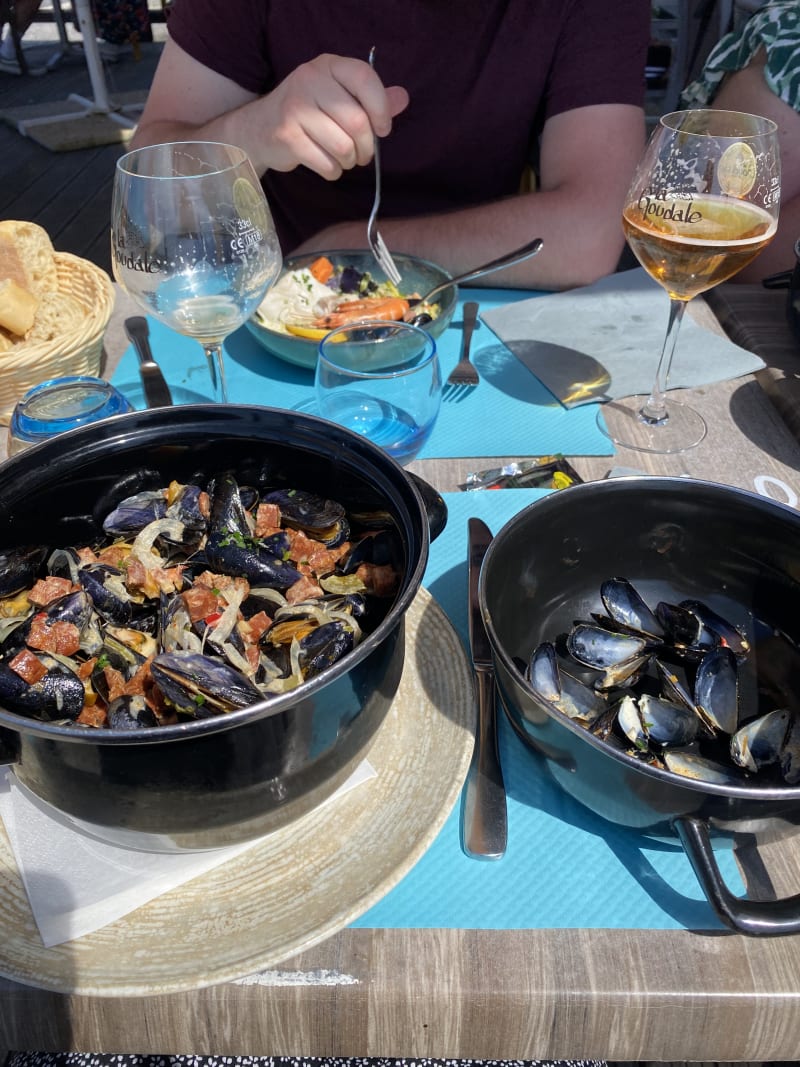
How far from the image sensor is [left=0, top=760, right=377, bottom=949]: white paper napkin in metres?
0.57

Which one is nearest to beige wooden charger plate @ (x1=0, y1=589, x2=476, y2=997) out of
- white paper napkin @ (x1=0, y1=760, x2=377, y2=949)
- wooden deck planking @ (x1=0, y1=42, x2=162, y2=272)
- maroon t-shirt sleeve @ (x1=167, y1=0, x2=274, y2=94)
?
white paper napkin @ (x1=0, y1=760, x2=377, y2=949)

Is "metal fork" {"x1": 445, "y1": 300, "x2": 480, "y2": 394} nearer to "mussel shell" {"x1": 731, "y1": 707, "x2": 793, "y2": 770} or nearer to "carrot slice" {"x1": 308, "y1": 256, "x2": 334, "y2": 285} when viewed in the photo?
"carrot slice" {"x1": 308, "y1": 256, "x2": 334, "y2": 285}

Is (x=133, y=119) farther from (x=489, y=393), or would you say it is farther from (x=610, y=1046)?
(x=610, y=1046)

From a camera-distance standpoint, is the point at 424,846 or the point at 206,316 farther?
the point at 206,316

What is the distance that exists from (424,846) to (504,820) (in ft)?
0.30

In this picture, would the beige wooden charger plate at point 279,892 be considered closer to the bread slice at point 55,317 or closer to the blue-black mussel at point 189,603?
the blue-black mussel at point 189,603

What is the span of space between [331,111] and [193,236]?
62 cm

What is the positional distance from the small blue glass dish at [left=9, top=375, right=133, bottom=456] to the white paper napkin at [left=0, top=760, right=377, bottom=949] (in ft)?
1.64

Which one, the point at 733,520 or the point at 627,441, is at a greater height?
the point at 733,520

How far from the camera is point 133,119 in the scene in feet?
20.5

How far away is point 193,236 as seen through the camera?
955 mm

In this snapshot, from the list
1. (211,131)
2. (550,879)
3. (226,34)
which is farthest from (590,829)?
(226,34)

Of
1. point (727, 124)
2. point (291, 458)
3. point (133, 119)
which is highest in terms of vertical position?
point (727, 124)

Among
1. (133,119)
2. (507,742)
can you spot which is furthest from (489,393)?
(133,119)
